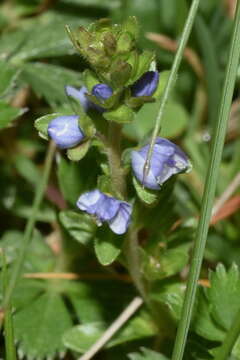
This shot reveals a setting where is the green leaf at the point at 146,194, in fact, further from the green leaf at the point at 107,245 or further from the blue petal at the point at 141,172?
the green leaf at the point at 107,245

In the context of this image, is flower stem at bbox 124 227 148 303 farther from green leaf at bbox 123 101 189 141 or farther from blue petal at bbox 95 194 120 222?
green leaf at bbox 123 101 189 141

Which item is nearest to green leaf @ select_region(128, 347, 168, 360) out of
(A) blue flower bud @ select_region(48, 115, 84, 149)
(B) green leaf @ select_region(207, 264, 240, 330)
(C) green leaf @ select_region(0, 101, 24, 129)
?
(B) green leaf @ select_region(207, 264, 240, 330)

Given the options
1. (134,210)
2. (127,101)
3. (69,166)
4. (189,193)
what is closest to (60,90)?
(69,166)

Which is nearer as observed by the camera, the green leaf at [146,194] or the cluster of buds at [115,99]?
the cluster of buds at [115,99]

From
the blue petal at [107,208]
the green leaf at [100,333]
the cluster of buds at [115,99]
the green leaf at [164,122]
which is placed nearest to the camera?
the cluster of buds at [115,99]

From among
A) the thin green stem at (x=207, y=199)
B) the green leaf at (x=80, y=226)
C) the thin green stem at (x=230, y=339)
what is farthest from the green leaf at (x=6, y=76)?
the thin green stem at (x=230, y=339)

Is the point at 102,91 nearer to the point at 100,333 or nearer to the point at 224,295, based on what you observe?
the point at 224,295

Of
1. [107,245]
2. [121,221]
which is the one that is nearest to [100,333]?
[107,245]
